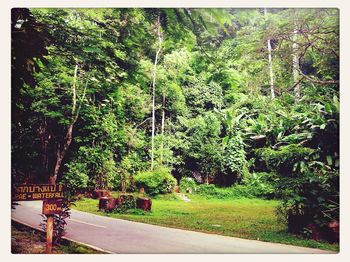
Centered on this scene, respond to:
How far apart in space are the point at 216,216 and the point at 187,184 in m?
0.57

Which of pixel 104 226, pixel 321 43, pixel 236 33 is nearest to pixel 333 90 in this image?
pixel 321 43

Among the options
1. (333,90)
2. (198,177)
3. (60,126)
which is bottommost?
(198,177)

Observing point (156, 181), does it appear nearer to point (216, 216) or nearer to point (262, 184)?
point (216, 216)

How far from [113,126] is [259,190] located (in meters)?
2.15

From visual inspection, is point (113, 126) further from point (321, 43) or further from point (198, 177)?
point (321, 43)

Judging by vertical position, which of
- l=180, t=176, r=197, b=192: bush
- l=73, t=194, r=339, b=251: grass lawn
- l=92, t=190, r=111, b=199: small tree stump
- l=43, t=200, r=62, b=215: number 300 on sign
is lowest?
l=73, t=194, r=339, b=251: grass lawn

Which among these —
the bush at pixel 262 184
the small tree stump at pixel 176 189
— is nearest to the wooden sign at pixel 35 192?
the small tree stump at pixel 176 189

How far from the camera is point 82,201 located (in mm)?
4164

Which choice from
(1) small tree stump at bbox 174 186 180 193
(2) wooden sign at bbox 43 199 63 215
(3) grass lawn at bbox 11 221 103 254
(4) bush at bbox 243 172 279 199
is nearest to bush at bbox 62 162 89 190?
(2) wooden sign at bbox 43 199 63 215

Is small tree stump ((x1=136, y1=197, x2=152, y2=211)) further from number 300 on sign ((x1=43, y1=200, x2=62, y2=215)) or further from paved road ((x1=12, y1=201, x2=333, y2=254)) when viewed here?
number 300 on sign ((x1=43, y1=200, x2=62, y2=215))

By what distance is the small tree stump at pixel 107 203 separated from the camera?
4.24 meters

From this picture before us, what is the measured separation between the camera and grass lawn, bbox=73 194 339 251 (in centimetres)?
403

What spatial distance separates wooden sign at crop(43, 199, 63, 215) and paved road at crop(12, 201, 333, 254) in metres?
0.18

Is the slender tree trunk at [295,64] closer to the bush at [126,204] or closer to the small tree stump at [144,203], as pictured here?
the small tree stump at [144,203]
